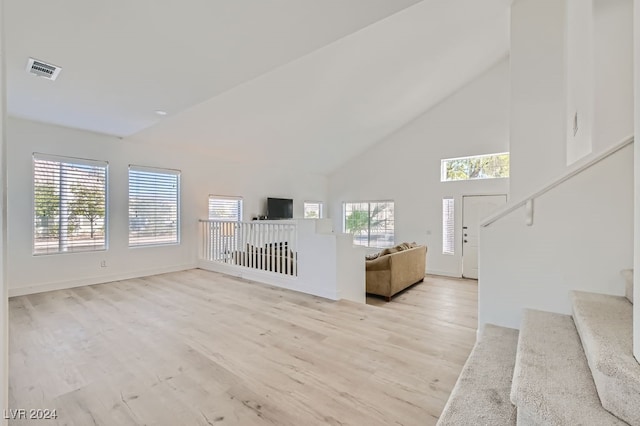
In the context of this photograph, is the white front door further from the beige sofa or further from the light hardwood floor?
the light hardwood floor

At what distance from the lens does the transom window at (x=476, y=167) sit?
6.26 meters

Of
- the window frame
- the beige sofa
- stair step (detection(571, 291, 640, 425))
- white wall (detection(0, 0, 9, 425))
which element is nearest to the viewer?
stair step (detection(571, 291, 640, 425))

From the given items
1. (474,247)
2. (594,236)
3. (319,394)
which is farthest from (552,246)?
(474,247)

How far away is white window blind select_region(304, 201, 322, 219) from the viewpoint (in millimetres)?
8684

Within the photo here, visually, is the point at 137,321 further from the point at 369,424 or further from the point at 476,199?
the point at 476,199

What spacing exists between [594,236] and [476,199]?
474 cm

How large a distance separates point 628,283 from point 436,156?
556 cm

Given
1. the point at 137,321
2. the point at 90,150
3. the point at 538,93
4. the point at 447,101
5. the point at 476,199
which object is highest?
the point at 447,101

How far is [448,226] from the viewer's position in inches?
270

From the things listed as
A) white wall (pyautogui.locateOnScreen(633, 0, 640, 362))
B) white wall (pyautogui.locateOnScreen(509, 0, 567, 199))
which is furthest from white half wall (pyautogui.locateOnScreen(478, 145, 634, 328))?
white wall (pyautogui.locateOnScreen(509, 0, 567, 199))

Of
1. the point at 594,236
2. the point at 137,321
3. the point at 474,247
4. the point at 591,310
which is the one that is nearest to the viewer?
the point at 591,310

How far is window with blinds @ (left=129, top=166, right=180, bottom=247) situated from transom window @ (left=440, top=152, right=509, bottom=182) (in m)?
6.01

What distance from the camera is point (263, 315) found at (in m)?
3.29

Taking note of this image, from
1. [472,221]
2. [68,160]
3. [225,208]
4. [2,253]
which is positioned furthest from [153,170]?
[472,221]
